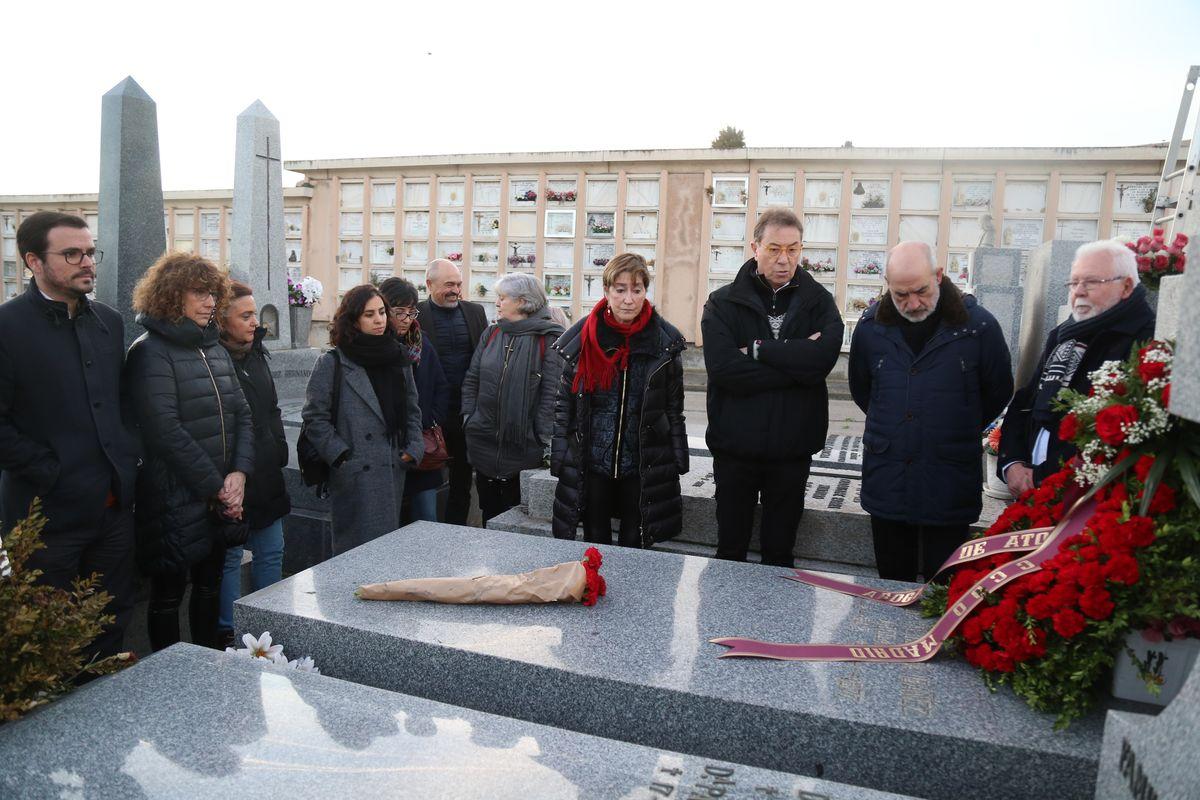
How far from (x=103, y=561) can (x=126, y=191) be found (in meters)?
3.24

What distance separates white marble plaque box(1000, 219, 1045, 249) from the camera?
1044 centimetres

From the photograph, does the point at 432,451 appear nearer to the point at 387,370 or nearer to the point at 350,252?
the point at 387,370

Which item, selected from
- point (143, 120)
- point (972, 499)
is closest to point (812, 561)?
point (972, 499)

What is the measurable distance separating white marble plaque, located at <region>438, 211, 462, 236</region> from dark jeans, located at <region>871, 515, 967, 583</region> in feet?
36.1

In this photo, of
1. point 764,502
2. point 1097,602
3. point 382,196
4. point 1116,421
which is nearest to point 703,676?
point 1097,602

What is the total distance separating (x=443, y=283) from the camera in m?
4.08

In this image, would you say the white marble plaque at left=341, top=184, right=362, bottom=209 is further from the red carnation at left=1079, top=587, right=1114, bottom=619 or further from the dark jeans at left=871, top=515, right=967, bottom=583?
the red carnation at left=1079, top=587, right=1114, bottom=619

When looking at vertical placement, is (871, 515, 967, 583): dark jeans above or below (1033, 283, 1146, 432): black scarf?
below

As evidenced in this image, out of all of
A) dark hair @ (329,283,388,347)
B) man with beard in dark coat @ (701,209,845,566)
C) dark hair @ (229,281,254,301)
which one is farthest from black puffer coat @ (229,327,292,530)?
man with beard in dark coat @ (701,209,845,566)

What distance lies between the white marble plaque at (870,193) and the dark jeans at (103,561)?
10346 mm

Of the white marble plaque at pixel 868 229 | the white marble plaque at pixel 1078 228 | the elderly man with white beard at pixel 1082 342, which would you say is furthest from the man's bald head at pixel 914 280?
the white marble plaque at pixel 1078 228

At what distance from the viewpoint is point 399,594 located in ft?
6.72

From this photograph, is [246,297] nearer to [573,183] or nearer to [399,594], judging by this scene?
[399,594]

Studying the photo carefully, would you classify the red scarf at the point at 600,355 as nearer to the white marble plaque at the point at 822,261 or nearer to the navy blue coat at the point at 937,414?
the navy blue coat at the point at 937,414
